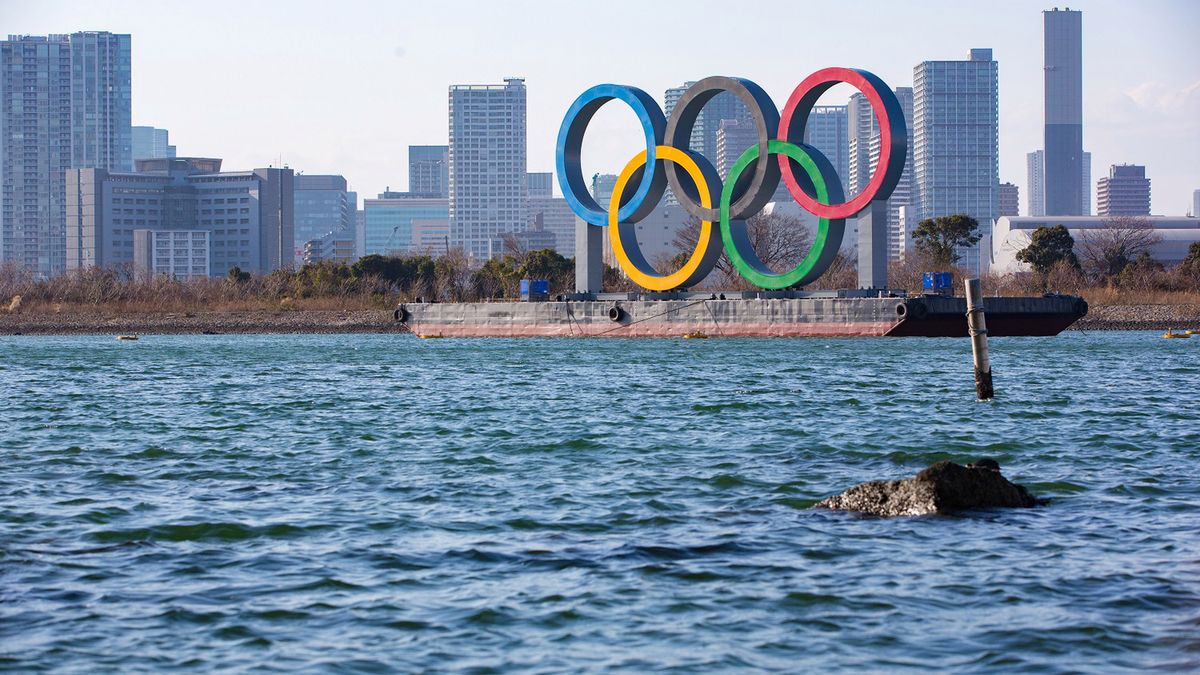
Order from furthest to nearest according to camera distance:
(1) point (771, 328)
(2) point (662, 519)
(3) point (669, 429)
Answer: (1) point (771, 328) < (3) point (669, 429) < (2) point (662, 519)

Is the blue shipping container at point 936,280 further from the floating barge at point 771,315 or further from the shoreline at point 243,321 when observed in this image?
the shoreline at point 243,321

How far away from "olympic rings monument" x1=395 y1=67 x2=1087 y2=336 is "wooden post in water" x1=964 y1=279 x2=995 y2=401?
30.4 metres

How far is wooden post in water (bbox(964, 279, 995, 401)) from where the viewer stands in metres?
29.6

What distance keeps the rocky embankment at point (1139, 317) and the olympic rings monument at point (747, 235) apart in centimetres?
1438

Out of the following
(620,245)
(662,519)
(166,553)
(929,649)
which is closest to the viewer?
(929,649)

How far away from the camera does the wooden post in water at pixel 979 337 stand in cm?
2961

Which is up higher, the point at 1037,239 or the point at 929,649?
the point at 1037,239

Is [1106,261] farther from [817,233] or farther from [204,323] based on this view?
[204,323]

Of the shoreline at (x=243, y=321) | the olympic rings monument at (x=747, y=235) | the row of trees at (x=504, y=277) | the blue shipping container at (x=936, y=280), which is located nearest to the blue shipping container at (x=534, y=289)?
the olympic rings monument at (x=747, y=235)

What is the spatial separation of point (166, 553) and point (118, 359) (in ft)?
157

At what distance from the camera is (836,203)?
64188 millimetres

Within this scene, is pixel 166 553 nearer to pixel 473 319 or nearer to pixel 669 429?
pixel 669 429

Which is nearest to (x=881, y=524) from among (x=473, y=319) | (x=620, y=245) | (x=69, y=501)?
(x=69, y=501)

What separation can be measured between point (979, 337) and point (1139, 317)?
62.3 m
